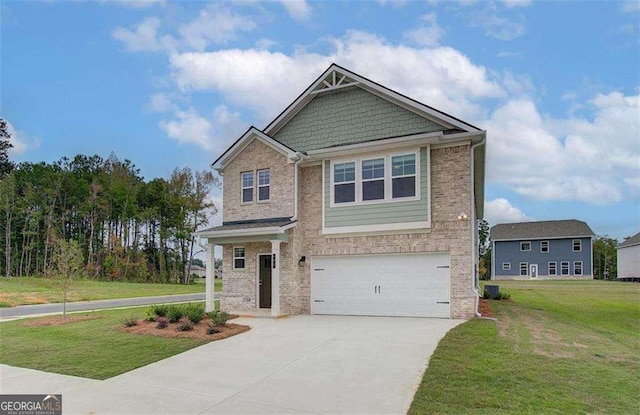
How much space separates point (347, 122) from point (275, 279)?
20.9 ft

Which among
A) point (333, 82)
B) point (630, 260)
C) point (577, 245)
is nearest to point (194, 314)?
point (333, 82)

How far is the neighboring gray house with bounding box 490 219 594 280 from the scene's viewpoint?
159 feet

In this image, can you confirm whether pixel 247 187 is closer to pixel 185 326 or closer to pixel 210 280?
pixel 210 280

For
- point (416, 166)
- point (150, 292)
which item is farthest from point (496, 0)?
point (150, 292)

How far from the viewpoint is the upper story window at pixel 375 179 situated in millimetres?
14289

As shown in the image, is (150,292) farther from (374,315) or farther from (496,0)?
(496,0)

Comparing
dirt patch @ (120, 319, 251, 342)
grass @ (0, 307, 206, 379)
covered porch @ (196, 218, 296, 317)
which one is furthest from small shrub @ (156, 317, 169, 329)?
covered porch @ (196, 218, 296, 317)

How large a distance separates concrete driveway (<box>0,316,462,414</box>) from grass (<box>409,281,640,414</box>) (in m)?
0.43

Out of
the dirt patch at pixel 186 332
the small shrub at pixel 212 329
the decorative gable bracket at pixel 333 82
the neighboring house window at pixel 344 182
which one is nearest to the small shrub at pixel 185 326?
the dirt patch at pixel 186 332

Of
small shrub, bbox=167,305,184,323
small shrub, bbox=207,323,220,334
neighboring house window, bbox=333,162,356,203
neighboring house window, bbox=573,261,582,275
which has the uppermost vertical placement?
neighboring house window, bbox=333,162,356,203

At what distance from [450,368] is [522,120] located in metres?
16.0

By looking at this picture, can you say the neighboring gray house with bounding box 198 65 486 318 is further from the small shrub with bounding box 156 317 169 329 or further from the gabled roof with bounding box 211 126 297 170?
the small shrub with bounding box 156 317 169 329

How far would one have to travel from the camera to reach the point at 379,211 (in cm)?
1459

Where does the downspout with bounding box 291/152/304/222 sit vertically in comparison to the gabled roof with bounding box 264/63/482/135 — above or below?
below
